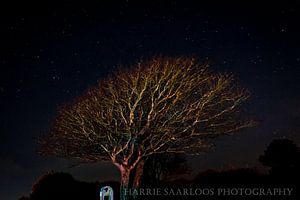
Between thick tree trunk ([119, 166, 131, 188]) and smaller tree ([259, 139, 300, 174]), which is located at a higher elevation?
smaller tree ([259, 139, 300, 174])

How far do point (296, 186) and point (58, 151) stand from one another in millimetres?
17171

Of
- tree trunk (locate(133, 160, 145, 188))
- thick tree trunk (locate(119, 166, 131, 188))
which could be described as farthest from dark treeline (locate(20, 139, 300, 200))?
thick tree trunk (locate(119, 166, 131, 188))

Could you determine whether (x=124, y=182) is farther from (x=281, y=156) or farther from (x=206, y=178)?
(x=281, y=156)

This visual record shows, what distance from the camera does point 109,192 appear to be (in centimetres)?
2127

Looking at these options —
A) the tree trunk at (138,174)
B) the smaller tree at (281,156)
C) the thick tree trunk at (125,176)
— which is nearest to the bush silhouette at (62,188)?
the tree trunk at (138,174)

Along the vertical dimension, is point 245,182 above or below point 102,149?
below

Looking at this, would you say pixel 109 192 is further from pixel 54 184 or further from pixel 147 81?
pixel 54 184

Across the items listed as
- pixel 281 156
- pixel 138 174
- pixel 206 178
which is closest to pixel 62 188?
pixel 138 174

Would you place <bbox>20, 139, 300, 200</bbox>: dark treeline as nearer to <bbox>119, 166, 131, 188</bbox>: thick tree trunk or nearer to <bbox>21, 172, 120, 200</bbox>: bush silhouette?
<bbox>21, 172, 120, 200</bbox>: bush silhouette

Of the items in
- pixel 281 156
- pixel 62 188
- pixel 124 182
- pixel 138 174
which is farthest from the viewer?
pixel 281 156

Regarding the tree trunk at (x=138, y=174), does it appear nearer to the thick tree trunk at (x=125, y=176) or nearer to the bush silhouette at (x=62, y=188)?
the thick tree trunk at (x=125, y=176)

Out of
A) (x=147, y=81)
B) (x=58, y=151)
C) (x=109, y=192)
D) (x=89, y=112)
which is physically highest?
(x=147, y=81)

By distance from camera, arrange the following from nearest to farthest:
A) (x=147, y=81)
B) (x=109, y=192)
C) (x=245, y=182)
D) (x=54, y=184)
→ (x=109, y=192) → (x=147, y=81) → (x=245, y=182) → (x=54, y=184)

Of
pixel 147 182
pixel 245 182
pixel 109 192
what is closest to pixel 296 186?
pixel 245 182
